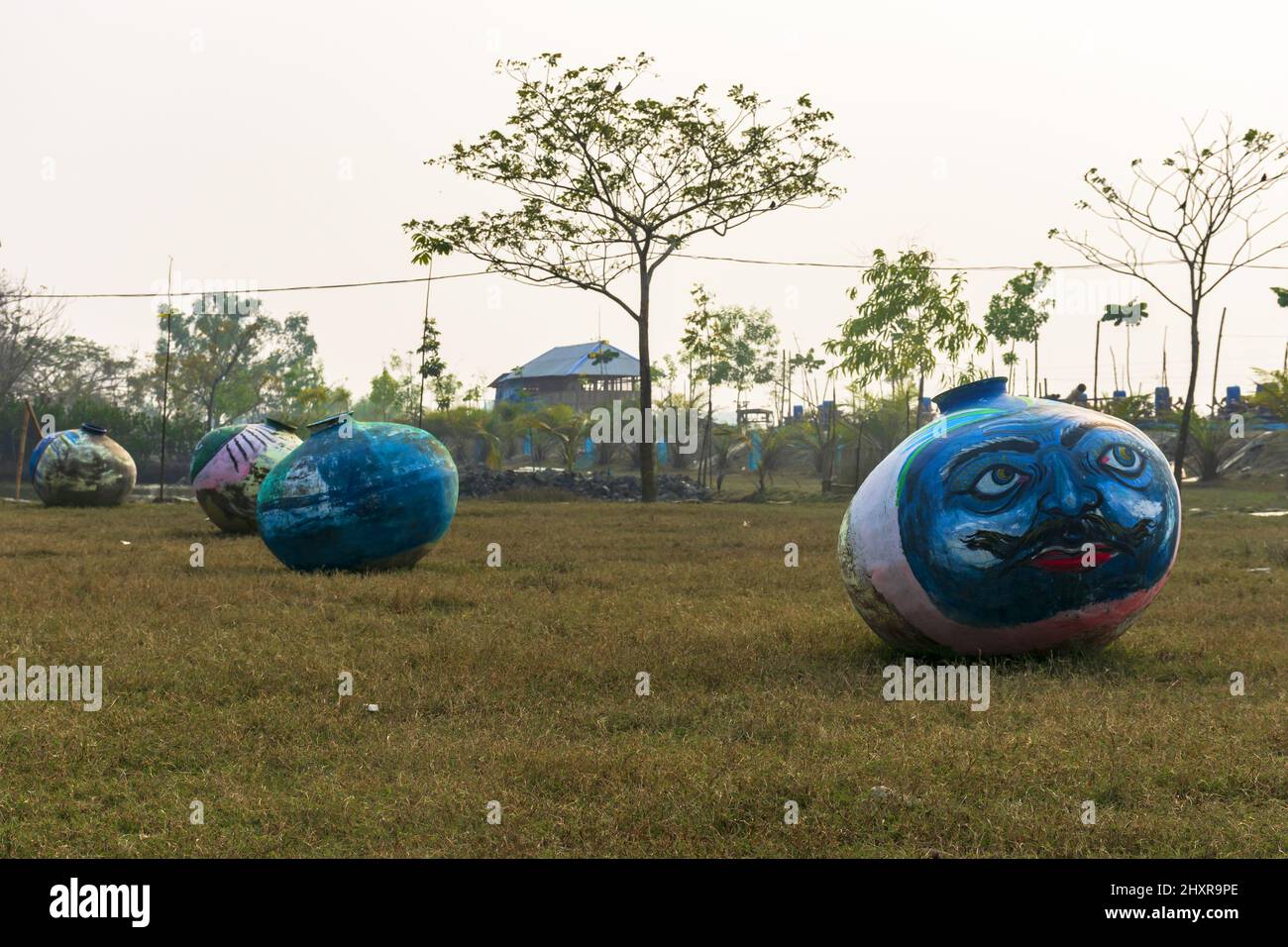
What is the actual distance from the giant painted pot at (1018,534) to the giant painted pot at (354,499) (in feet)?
20.4

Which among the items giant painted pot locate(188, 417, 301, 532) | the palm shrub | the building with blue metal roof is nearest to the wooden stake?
giant painted pot locate(188, 417, 301, 532)

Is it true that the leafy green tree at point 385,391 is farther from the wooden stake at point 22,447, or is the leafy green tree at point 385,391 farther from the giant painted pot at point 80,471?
the giant painted pot at point 80,471

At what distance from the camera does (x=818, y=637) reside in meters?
9.03

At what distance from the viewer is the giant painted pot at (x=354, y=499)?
12734 mm

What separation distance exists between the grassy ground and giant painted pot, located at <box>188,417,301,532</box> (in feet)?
19.6

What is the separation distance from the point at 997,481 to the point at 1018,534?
13.9 inches

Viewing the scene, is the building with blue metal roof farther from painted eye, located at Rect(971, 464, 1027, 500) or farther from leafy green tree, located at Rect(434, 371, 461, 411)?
painted eye, located at Rect(971, 464, 1027, 500)

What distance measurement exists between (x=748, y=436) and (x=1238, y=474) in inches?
584

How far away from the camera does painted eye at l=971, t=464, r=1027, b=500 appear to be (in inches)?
301

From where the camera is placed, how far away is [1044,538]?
7539mm

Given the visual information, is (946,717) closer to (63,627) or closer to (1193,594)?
(1193,594)
